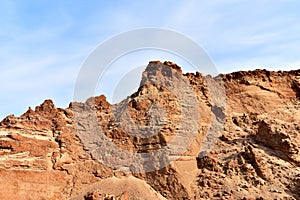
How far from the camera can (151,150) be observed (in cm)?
3431

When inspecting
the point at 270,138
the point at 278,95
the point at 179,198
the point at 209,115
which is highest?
the point at 278,95

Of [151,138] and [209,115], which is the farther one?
[209,115]

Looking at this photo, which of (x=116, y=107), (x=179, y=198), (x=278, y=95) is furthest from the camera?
(x=278, y=95)

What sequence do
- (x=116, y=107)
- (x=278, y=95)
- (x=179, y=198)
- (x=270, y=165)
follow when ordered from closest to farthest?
(x=179, y=198) → (x=270, y=165) → (x=116, y=107) → (x=278, y=95)

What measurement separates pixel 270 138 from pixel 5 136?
20.0 metres

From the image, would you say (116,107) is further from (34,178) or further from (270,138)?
(270,138)

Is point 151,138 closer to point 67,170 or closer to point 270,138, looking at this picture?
point 67,170

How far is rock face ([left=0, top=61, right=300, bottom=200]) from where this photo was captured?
31922 mm

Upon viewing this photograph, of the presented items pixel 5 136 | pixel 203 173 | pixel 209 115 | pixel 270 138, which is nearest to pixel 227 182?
pixel 203 173

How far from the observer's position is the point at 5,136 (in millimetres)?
33031

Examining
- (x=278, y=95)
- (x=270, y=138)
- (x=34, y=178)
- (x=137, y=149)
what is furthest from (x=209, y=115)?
(x=34, y=178)

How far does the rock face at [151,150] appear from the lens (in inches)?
1257

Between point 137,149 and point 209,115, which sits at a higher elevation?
point 209,115

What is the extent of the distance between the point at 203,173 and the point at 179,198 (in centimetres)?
291
